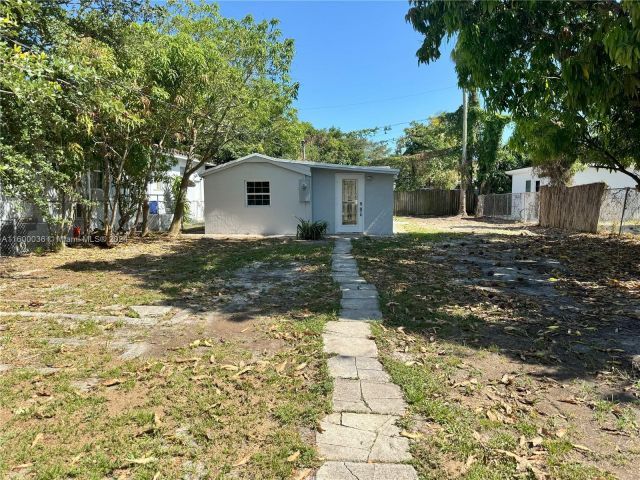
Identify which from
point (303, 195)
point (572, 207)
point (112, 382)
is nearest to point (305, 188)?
point (303, 195)

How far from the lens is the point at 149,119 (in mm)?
11188

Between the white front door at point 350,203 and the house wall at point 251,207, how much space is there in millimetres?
1175

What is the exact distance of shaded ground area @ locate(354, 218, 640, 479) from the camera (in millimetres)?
2574

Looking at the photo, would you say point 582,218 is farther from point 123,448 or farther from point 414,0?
point 123,448

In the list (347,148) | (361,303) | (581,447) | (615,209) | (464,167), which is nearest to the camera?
(581,447)

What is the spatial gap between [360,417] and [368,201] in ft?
43.3

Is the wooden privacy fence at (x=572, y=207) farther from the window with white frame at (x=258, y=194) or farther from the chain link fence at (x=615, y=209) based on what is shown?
the window with white frame at (x=258, y=194)

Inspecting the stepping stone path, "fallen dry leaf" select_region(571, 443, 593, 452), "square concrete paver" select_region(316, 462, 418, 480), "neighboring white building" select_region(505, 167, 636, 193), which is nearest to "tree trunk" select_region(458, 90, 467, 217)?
"neighboring white building" select_region(505, 167, 636, 193)

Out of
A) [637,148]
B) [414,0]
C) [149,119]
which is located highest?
[414,0]

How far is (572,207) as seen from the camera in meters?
16.3

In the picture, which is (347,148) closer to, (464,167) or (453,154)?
(453,154)

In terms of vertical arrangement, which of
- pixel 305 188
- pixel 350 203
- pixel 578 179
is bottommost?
pixel 350 203

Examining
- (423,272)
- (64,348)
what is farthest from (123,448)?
(423,272)

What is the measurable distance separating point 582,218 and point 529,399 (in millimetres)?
14620
